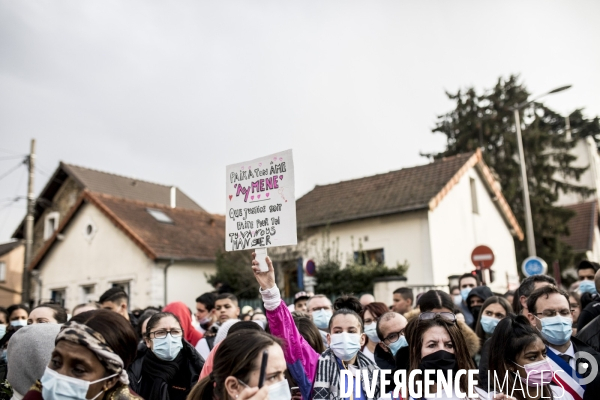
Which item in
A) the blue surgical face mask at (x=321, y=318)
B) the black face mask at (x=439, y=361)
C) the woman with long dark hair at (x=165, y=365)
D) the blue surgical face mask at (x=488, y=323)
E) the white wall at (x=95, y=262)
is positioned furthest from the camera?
the white wall at (x=95, y=262)

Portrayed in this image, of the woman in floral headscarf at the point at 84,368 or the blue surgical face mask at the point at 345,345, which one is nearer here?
the woman in floral headscarf at the point at 84,368

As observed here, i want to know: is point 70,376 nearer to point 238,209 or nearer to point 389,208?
point 238,209

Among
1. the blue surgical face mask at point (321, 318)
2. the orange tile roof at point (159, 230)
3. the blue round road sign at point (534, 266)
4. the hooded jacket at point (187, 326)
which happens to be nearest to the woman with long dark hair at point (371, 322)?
the blue surgical face mask at point (321, 318)

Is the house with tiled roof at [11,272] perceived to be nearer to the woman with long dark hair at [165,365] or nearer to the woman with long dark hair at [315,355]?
the woman with long dark hair at [165,365]

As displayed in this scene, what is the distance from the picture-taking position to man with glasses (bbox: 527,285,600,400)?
12.4 ft

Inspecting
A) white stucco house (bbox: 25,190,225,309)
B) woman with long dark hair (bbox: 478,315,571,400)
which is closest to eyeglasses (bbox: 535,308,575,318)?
woman with long dark hair (bbox: 478,315,571,400)

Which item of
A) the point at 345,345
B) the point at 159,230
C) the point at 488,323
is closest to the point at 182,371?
the point at 345,345

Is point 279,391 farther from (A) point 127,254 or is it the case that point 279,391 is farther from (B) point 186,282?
(A) point 127,254

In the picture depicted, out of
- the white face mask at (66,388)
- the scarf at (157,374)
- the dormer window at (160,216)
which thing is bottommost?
the scarf at (157,374)

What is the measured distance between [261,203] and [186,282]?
19.8 metres

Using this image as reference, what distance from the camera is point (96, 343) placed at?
2.71m

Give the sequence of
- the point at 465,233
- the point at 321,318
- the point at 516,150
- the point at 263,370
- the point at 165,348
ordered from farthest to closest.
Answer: the point at 516,150, the point at 465,233, the point at 321,318, the point at 165,348, the point at 263,370

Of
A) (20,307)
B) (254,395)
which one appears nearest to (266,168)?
(254,395)

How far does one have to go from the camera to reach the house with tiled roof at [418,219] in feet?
69.2
